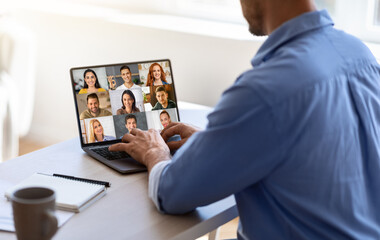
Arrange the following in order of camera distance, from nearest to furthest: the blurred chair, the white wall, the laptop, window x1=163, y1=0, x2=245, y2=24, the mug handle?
the mug handle → the laptop → the white wall → window x1=163, y1=0, x2=245, y2=24 → the blurred chair

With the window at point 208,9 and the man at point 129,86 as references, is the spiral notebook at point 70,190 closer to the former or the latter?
the man at point 129,86

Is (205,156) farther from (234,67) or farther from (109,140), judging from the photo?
(234,67)

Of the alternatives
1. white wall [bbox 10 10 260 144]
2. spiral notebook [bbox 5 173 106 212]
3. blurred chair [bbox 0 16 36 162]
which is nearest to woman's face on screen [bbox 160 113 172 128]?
spiral notebook [bbox 5 173 106 212]

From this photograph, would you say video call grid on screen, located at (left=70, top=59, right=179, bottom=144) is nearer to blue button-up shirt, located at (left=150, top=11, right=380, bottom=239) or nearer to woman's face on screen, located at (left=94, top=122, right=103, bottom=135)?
woman's face on screen, located at (left=94, top=122, right=103, bottom=135)

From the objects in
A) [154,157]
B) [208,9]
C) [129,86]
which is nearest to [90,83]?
[129,86]

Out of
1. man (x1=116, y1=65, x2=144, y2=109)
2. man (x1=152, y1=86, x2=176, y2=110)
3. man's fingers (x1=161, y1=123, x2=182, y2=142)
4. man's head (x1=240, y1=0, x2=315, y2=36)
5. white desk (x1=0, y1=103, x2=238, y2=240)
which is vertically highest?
man's head (x1=240, y1=0, x2=315, y2=36)

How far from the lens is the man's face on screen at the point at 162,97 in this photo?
160 centimetres

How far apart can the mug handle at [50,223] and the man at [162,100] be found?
71 cm

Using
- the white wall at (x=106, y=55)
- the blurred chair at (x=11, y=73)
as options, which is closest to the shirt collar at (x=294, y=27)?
the white wall at (x=106, y=55)

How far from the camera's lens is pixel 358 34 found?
235 cm

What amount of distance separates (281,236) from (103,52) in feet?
7.54

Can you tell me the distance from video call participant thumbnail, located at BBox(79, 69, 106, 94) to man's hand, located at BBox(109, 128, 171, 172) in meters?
0.17

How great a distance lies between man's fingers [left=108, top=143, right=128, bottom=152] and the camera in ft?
4.66

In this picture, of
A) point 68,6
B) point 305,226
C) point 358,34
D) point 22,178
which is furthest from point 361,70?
point 68,6
